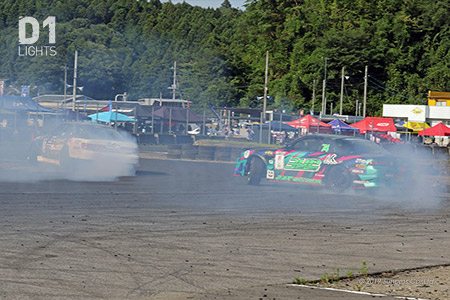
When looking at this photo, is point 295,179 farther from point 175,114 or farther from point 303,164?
point 175,114

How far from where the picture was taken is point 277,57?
4240 inches

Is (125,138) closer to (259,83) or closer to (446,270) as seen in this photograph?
(446,270)

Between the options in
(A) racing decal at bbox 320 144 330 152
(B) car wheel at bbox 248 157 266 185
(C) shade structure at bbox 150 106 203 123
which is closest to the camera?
(A) racing decal at bbox 320 144 330 152

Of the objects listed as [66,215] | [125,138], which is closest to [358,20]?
[125,138]

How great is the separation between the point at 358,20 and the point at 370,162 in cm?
9515

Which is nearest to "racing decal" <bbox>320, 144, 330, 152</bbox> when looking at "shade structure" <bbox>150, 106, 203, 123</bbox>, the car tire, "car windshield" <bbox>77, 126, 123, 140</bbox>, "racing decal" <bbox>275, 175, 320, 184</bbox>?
"racing decal" <bbox>275, 175, 320, 184</bbox>

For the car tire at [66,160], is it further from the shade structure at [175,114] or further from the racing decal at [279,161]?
the shade structure at [175,114]

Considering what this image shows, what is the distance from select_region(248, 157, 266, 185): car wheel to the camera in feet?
55.1

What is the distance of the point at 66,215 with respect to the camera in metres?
10.2

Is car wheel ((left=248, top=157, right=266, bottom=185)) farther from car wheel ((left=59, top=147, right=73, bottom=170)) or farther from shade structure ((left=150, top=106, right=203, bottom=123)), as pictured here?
shade structure ((left=150, top=106, right=203, bottom=123))

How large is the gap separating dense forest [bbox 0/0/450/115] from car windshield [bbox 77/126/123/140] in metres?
62.2

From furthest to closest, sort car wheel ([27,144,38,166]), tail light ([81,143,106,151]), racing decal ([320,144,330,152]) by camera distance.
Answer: car wheel ([27,144,38,166]), tail light ([81,143,106,151]), racing decal ([320,144,330,152])

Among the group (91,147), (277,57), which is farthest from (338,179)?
(277,57)

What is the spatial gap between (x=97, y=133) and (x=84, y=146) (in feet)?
2.78
